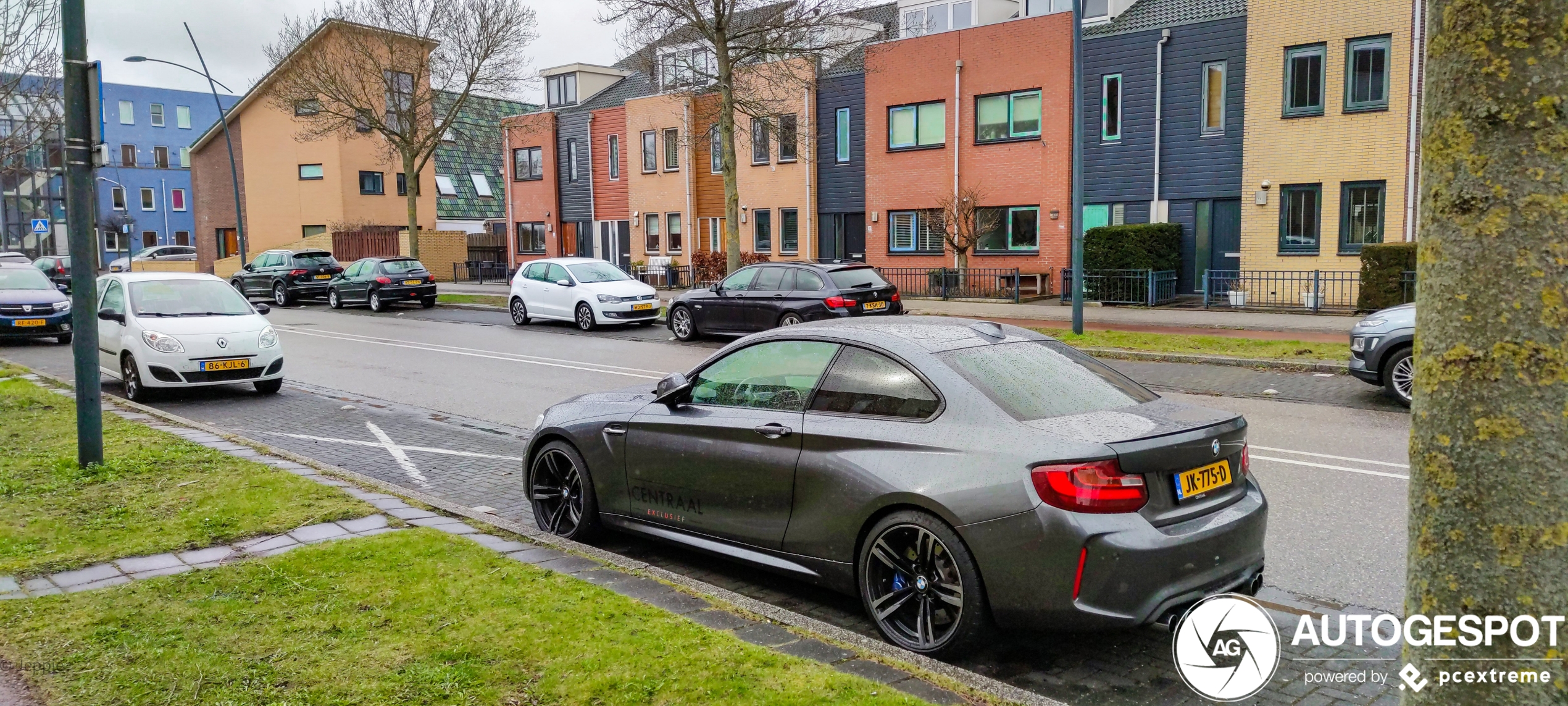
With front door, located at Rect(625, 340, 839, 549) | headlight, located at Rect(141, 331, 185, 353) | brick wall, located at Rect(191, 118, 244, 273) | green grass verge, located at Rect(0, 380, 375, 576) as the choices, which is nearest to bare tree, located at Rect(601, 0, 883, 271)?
headlight, located at Rect(141, 331, 185, 353)

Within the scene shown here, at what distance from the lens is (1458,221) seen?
2234mm

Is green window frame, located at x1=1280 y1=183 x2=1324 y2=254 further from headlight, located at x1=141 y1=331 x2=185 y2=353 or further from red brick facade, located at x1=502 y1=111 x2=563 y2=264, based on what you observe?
red brick facade, located at x1=502 y1=111 x2=563 y2=264

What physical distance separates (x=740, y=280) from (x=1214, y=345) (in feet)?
26.5

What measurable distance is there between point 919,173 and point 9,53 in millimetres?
22095

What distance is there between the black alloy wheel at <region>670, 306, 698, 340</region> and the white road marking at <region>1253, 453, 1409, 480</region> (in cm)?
1286

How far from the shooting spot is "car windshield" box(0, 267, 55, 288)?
20.8 meters

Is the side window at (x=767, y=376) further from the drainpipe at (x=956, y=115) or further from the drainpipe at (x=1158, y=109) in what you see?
the drainpipe at (x=956, y=115)

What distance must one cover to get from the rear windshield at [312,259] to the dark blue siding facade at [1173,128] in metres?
22.9

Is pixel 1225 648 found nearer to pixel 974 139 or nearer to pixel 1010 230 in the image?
pixel 1010 230

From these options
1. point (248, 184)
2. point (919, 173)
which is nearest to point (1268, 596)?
point (919, 173)

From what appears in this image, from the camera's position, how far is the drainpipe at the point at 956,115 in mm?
29422

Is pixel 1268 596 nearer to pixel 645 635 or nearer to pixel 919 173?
pixel 645 635

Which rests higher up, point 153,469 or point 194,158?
point 194,158

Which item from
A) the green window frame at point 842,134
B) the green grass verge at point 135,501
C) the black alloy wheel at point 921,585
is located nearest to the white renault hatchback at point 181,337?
the green grass verge at point 135,501
